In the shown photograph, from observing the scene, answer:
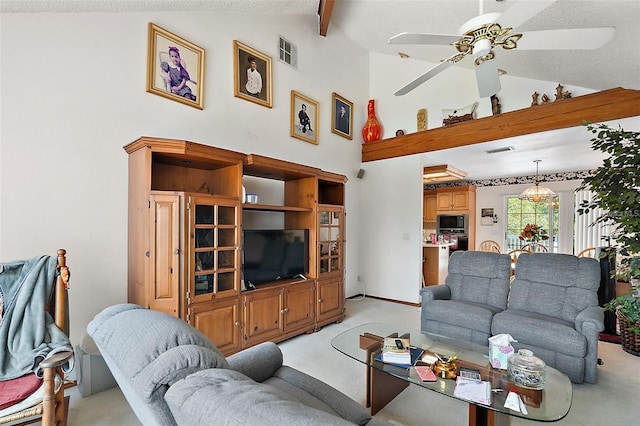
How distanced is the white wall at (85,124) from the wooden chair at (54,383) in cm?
62

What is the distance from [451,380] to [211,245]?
208cm

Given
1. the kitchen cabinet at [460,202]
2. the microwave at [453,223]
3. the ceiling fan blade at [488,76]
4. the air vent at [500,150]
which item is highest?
the ceiling fan blade at [488,76]

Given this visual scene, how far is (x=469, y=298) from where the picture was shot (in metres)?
3.47

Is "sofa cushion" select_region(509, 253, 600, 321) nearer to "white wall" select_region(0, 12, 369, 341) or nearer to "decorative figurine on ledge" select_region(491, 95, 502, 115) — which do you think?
"decorative figurine on ledge" select_region(491, 95, 502, 115)

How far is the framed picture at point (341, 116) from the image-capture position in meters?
4.95

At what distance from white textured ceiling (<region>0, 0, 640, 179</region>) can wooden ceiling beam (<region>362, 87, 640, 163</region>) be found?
148mm

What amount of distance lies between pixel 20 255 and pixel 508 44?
378 cm

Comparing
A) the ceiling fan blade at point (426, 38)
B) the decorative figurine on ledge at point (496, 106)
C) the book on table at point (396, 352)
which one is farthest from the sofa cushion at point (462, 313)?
the decorative figurine on ledge at point (496, 106)

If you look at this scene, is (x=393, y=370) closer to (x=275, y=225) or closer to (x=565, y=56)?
(x=275, y=225)

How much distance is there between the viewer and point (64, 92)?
2420 millimetres

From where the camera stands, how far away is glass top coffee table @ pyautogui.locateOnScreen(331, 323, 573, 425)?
1580mm

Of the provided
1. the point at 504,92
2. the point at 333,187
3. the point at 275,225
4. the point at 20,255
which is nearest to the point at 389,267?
the point at 333,187

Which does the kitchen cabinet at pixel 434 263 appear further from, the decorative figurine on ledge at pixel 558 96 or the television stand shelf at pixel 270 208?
the television stand shelf at pixel 270 208

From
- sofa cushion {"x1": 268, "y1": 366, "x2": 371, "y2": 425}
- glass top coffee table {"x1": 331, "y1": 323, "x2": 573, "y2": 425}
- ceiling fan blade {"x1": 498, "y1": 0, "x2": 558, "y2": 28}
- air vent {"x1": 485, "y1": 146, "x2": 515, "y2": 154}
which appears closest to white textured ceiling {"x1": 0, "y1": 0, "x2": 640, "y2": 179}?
air vent {"x1": 485, "y1": 146, "x2": 515, "y2": 154}
